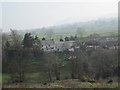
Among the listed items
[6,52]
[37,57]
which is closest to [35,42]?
[37,57]

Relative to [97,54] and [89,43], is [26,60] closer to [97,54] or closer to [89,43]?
[97,54]

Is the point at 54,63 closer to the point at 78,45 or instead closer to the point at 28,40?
the point at 28,40

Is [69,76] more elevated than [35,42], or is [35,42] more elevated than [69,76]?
[35,42]

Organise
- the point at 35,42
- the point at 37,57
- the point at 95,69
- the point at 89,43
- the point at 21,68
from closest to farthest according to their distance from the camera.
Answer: the point at 21,68 < the point at 95,69 < the point at 37,57 < the point at 35,42 < the point at 89,43

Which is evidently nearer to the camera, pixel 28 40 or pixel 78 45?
pixel 28 40

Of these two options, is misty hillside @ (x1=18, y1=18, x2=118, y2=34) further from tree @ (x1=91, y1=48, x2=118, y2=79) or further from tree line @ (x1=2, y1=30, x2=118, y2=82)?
tree @ (x1=91, y1=48, x2=118, y2=79)

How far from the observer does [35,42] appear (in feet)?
32.2

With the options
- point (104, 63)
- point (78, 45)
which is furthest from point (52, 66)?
point (78, 45)

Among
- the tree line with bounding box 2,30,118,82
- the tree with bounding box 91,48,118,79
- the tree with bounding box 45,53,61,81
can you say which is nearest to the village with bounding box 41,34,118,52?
the tree with bounding box 91,48,118,79

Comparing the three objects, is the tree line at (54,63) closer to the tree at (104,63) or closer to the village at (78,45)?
the tree at (104,63)

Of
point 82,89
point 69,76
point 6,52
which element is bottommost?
point 69,76

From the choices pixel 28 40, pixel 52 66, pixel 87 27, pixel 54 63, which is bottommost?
pixel 52 66

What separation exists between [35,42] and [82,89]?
6.85 meters

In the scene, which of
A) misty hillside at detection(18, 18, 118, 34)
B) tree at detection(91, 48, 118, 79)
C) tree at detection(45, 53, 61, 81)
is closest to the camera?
tree at detection(91, 48, 118, 79)
